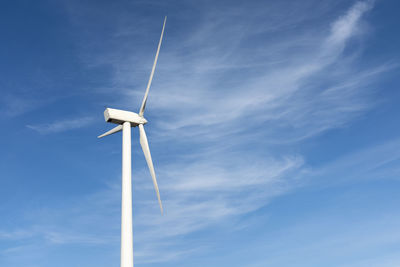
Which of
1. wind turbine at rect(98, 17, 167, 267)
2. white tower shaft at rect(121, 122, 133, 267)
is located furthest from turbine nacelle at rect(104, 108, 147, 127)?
white tower shaft at rect(121, 122, 133, 267)

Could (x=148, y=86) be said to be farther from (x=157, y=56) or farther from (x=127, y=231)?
(x=127, y=231)

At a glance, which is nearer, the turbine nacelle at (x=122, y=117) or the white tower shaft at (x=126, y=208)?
the white tower shaft at (x=126, y=208)

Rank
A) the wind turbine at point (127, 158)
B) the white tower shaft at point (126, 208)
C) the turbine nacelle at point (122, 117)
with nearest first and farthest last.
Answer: the white tower shaft at point (126, 208) < the wind turbine at point (127, 158) < the turbine nacelle at point (122, 117)

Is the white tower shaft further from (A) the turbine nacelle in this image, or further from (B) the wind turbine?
(A) the turbine nacelle

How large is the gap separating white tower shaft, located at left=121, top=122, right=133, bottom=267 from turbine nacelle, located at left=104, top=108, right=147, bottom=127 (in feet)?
9.76

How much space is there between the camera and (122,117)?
2162 inches

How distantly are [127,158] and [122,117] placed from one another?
7.30 m

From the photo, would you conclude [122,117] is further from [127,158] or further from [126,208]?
[126,208]

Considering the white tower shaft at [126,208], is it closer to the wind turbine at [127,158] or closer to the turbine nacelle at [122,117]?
the wind turbine at [127,158]

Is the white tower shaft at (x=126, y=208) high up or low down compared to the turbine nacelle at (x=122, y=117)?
down

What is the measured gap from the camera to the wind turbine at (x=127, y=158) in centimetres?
4428

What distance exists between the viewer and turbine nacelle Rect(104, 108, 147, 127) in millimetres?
54219

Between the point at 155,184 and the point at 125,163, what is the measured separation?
19.2ft

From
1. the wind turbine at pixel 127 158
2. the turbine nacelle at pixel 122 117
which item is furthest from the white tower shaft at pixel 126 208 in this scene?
the turbine nacelle at pixel 122 117
